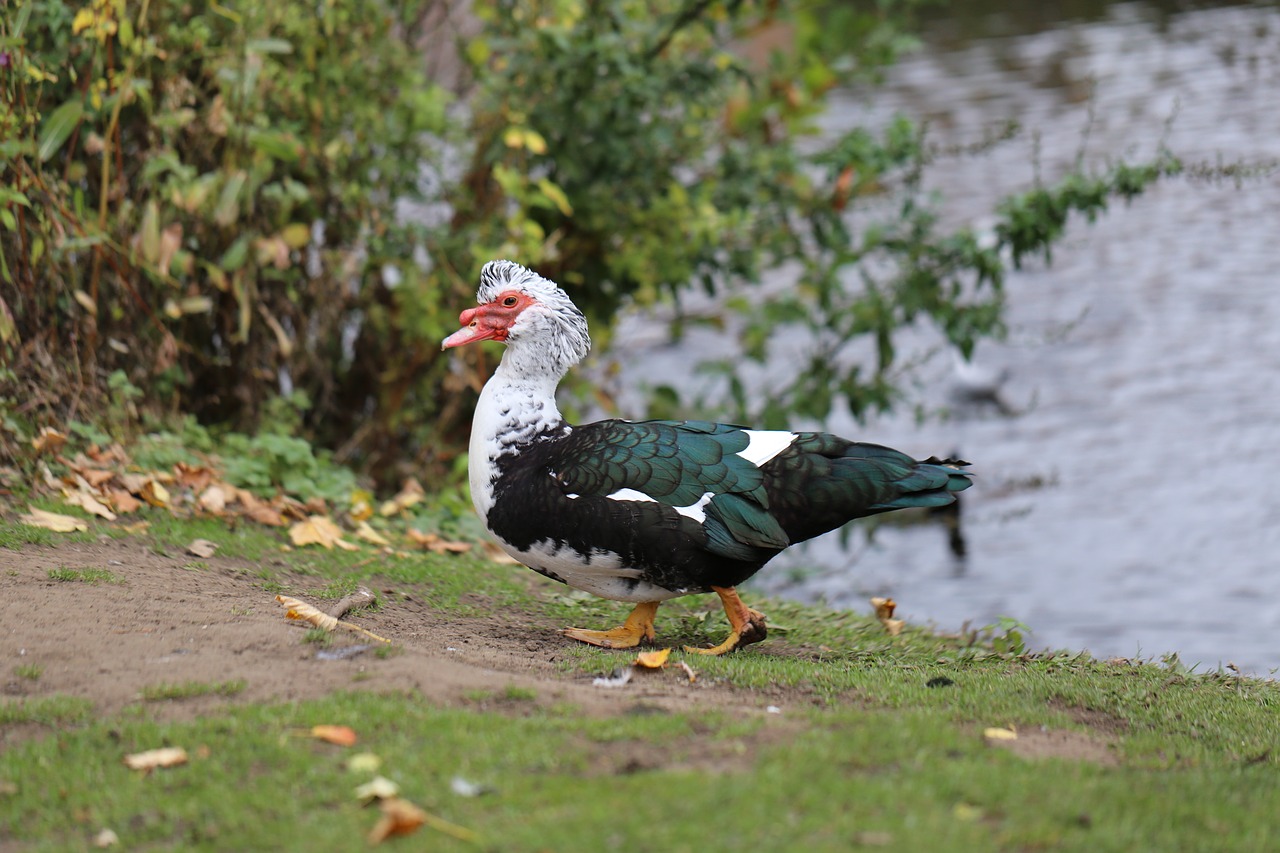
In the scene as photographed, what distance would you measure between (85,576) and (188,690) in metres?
1.17

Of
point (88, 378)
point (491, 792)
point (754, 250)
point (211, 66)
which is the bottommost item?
point (491, 792)

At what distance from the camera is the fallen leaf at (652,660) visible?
4082mm

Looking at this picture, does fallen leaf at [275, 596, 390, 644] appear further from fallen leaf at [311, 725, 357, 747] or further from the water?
the water

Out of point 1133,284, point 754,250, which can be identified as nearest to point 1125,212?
point 1133,284

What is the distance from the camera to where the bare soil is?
11.7 ft

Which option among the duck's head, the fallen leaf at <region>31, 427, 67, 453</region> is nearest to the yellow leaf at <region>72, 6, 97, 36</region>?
the fallen leaf at <region>31, 427, 67, 453</region>

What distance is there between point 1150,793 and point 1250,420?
23.7 ft

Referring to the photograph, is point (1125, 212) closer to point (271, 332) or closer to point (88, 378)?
point (271, 332)

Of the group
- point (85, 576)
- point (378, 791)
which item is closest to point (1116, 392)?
point (85, 576)

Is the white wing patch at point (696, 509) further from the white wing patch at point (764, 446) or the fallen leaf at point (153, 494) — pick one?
the fallen leaf at point (153, 494)

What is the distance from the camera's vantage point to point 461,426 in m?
7.95

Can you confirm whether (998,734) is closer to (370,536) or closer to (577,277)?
(370,536)

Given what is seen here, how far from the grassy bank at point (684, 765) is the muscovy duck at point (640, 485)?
1.11 ft

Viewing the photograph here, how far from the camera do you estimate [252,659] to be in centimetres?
383
